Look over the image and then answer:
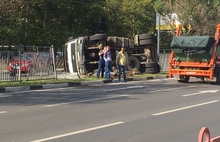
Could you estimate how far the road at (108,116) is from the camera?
Answer: 855 centimetres

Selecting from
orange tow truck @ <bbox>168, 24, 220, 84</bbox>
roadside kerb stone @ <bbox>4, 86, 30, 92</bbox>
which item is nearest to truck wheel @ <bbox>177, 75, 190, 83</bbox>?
orange tow truck @ <bbox>168, 24, 220, 84</bbox>

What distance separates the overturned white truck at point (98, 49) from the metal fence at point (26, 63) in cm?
299

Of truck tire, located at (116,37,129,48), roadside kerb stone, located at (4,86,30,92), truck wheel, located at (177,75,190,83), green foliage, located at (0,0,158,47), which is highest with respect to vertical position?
green foliage, located at (0,0,158,47)

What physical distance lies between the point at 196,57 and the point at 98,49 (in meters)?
6.59

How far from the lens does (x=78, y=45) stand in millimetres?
24781

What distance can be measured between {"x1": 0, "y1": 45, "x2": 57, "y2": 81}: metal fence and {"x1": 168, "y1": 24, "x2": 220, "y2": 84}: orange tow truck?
19.7ft

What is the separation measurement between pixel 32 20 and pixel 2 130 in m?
35.2

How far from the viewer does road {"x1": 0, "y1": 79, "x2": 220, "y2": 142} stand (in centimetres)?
855

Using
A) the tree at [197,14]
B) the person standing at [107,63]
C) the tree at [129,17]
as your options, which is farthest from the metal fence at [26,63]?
the tree at [129,17]

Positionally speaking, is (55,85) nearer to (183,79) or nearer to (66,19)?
(183,79)

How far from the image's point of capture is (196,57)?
2102cm

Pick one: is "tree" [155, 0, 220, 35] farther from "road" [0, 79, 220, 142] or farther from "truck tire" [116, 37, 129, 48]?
"road" [0, 79, 220, 142]

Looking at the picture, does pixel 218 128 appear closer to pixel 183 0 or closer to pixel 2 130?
pixel 2 130

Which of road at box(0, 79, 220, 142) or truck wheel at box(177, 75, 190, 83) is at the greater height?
truck wheel at box(177, 75, 190, 83)
